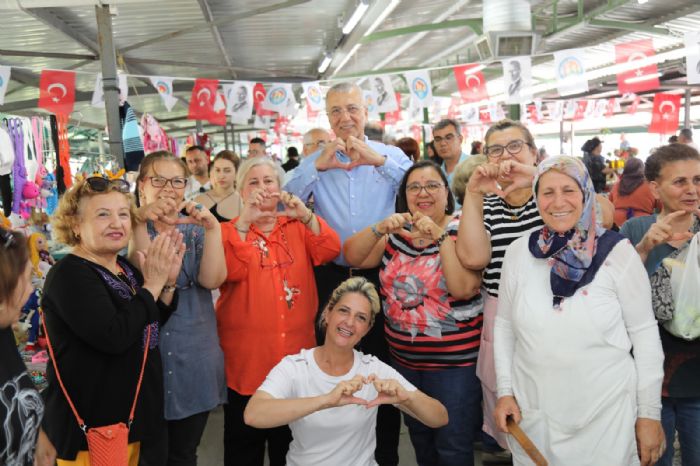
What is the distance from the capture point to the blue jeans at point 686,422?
2233 millimetres

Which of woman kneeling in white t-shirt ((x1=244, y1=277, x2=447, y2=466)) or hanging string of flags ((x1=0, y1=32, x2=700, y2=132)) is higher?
hanging string of flags ((x1=0, y1=32, x2=700, y2=132))

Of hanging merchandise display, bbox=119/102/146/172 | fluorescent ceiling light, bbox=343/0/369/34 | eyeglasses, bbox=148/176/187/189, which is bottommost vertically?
eyeglasses, bbox=148/176/187/189

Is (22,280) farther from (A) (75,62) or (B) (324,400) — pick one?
(A) (75,62)

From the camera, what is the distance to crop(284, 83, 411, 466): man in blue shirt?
9.75ft

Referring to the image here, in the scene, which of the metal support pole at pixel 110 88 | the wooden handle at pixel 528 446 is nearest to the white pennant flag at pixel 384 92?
the metal support pole at pixel 110 88

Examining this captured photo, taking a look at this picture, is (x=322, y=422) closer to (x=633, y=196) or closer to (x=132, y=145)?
(x=132, y=145)

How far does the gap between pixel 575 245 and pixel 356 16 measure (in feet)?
17.3

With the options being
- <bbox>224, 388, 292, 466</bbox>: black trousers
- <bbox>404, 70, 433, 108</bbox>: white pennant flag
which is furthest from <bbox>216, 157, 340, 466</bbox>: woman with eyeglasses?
<bbox>404, 70, 433, 108</bbox>: white pennant flag

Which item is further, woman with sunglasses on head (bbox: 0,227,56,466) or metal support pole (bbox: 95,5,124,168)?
metal support pole (bbox: 95,5,124,168)

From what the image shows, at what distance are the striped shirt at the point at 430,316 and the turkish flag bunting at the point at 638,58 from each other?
6.22m

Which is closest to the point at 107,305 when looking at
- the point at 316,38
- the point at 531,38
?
the point at 531,38

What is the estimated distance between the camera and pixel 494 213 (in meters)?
2.53

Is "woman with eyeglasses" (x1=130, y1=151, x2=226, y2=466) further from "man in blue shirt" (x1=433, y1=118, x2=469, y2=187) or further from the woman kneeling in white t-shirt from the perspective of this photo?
"man in blue shirt" (x1=433, y1=118, x2=469, y2=187)

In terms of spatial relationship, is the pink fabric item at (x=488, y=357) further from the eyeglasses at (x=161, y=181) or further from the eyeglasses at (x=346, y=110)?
the eyeglasses at (x=161, y=181)
